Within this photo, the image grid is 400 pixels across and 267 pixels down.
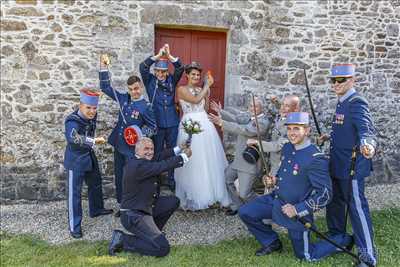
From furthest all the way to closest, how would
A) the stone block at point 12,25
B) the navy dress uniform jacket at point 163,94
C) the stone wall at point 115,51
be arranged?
the stone wall at point 115,51, the stone block at point 12,25, the navy dress uniform jacket at point 163,94

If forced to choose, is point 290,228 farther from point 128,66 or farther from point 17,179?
point 17,179

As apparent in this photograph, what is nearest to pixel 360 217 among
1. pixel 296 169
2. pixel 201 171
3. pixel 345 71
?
pixel 296 169

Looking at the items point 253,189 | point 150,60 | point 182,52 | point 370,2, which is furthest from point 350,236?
point 370,2

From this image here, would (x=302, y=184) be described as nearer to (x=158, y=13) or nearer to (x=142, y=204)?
(x=142, y=204)

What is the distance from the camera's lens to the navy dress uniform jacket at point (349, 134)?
420 cm

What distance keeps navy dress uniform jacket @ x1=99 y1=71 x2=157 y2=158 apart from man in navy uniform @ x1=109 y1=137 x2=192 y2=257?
0.81 metres

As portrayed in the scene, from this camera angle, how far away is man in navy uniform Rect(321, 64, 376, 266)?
4.21 meters

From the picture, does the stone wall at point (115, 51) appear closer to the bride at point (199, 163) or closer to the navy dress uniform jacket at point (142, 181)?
the bride at point (199, 163)

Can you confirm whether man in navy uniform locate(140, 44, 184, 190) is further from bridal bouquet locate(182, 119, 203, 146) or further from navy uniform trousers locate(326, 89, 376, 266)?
navy uniform trousers locate(326, 89, 376, 266)

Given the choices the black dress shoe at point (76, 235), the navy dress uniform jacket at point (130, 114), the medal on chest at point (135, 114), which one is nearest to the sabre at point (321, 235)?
the navy dress uniform jacket at point (130, 114)

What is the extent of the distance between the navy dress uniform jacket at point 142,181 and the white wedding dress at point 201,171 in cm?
87

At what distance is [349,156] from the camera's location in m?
4.37

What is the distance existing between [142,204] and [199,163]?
117 centimetres

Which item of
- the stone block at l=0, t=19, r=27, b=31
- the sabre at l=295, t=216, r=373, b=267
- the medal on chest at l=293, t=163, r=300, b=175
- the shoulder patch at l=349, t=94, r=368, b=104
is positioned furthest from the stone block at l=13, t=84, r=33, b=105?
the shoulder patch at l=349, t=94, r=368, b=104
